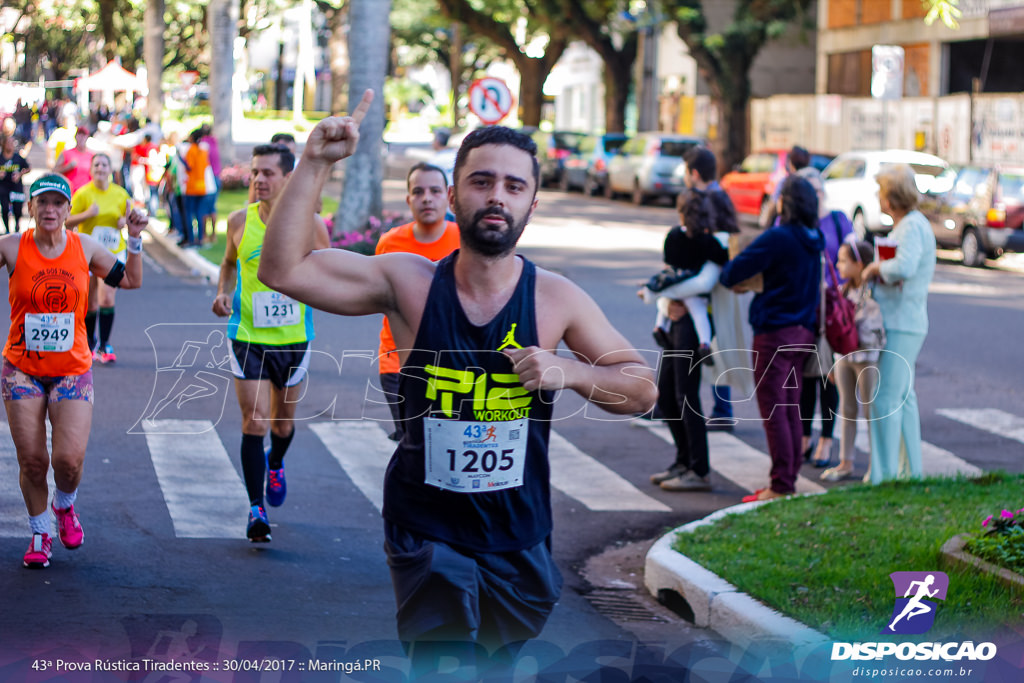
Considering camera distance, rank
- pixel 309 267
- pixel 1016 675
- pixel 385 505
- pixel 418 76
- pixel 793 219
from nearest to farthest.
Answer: pixel 309 267, pixel 385 505, pixel 1016 675, pixel 793 219, pixel 418 76

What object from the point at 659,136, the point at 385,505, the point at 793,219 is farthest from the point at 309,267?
the point at 659,136

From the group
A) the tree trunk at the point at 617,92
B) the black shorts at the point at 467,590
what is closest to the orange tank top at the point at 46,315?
the black shorts at the point at 467,590

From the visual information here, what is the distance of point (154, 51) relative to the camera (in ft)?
123

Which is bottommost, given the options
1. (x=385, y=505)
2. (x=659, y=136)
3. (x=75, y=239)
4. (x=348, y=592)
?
(x=348, y=592)

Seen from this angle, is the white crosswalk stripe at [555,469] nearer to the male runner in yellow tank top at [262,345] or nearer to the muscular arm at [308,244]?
the male runner in yellow tank top at [262,345]

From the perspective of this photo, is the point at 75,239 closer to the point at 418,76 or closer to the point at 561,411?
the point at 561,411

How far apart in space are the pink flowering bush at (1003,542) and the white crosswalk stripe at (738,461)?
2.46 m

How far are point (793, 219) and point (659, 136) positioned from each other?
2793cm

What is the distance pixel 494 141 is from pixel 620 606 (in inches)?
135

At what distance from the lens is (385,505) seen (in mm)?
4055

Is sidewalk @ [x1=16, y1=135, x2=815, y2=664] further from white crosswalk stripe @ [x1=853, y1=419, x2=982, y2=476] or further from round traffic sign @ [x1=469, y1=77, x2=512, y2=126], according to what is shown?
round traffic sign @ [x1=469, y1=77, x2=512, y2=126]

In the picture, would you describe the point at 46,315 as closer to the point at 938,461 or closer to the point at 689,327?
the point at 689,327

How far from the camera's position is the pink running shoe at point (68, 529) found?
21.9ft

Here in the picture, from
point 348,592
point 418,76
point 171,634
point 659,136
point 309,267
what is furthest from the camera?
point 418,76
